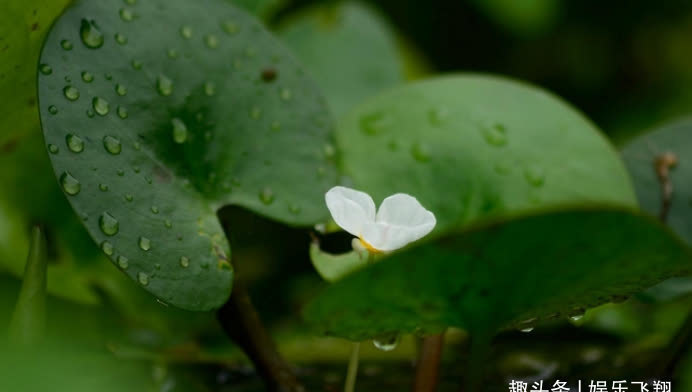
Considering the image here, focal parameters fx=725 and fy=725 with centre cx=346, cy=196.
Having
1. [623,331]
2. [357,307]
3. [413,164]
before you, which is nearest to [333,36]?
[413,164]

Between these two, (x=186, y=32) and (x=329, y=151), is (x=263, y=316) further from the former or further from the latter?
(x=186, y=32)

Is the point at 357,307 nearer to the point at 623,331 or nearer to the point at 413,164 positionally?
the point at 413,164

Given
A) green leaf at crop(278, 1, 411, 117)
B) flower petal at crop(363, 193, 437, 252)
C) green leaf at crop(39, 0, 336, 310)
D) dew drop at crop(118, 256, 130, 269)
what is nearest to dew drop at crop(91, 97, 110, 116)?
green leaf at crop(39, 0, 336, 310)

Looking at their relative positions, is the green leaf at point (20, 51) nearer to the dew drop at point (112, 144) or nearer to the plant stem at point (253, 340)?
the dew drop at point (112, 144)

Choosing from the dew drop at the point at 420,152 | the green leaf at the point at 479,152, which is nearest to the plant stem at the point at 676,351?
the green leaf at the point at 479,152

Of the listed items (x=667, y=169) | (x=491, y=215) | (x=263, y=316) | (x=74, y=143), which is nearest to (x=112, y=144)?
(x=74, y=143)
